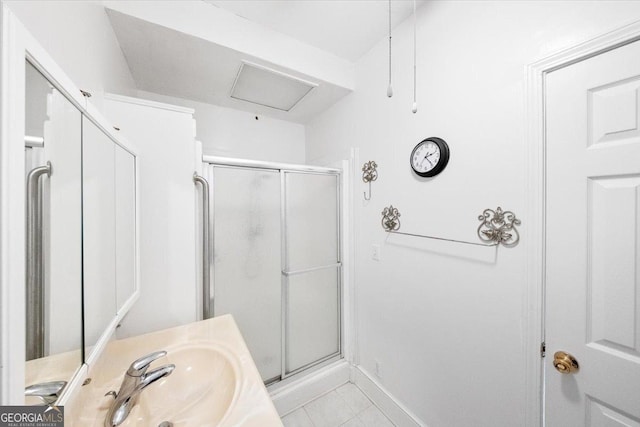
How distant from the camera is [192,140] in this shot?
1162 millimetres

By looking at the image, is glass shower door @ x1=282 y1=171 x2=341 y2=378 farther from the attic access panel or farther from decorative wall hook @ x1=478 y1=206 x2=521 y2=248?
decorative wall hook @ x1=478 y1=206 x2=521 y2=248

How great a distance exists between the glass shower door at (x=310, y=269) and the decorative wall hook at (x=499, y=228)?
1023 millimetres

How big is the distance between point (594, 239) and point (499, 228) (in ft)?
0.85

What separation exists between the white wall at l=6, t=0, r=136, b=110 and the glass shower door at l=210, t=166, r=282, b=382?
23.7 inches

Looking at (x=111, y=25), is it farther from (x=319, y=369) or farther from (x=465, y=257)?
(x=319, y=369)

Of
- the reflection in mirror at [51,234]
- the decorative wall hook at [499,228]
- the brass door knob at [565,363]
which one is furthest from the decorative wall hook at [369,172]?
the reflection in mirror at [51,234]

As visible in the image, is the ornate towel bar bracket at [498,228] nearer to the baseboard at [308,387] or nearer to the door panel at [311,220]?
the door panel at [311,220]

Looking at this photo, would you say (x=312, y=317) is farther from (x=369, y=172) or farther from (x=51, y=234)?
(x=51, y=234)

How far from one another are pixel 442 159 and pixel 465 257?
1.63 feet

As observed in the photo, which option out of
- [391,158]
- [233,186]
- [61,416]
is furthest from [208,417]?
[391,158]

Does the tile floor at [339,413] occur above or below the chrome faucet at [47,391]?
below

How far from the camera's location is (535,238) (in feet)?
2.88

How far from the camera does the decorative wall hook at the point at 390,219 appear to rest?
1414 millimetres

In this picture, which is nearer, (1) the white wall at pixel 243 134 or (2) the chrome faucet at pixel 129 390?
(2) the chrome faucet at pixel 129 390
